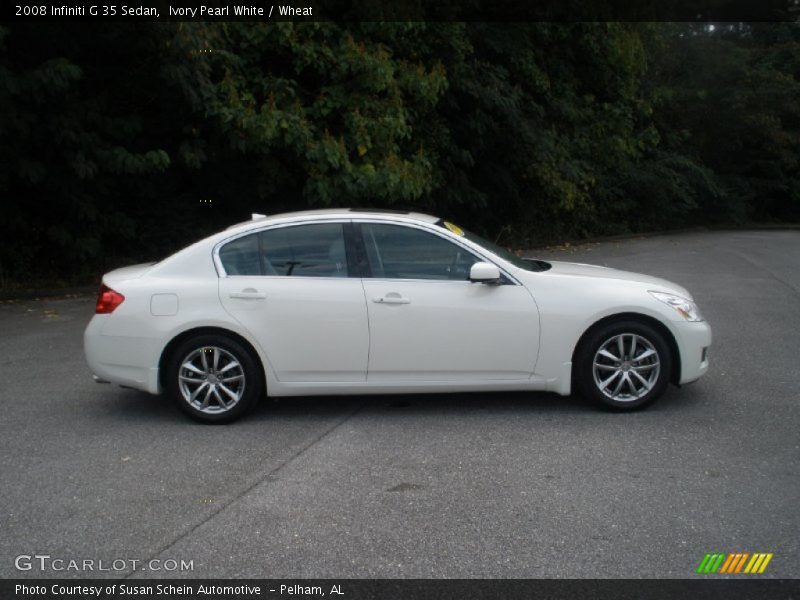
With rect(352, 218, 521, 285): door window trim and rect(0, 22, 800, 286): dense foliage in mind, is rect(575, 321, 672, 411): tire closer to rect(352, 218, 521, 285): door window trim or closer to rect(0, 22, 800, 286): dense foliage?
rect(352, 218, 521, 285): door window trim

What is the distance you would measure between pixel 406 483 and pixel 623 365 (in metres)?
2.18

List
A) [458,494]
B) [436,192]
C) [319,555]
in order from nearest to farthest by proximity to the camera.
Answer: [319,555] < [458,494] < [436,192]

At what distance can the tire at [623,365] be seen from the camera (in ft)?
21.5

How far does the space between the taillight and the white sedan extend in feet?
0.03

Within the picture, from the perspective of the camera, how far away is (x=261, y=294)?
650 cm

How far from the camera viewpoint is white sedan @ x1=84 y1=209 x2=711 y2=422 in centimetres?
647

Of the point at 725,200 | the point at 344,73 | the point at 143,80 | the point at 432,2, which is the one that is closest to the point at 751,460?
the point at 344,73

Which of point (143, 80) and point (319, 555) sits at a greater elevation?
point (143, 80)

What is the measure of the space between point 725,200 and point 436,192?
55.9 ft

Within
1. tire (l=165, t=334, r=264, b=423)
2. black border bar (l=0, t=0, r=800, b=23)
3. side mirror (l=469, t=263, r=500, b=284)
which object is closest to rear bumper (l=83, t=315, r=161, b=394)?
tire (l=165, t=334, r=264, b=423)

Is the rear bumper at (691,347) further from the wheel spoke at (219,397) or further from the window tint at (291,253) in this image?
the wheel spoke at (219,397)
